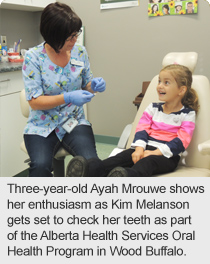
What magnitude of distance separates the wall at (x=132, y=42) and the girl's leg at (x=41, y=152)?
546mm

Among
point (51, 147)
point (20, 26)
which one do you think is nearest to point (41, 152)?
point (51, 147)

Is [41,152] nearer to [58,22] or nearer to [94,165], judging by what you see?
[94,165]

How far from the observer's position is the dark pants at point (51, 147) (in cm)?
120

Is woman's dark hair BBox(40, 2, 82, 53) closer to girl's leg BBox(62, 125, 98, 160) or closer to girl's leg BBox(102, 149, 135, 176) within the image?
girl's leg BBox(62, 125, 98, 160)

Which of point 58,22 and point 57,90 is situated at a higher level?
point 58,22

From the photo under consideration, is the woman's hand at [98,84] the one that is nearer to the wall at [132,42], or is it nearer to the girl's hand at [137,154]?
the girl's hand at [137,154]

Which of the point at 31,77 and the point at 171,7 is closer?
the point at 31,77

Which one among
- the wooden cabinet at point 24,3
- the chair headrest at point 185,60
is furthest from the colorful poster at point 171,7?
the wooden cabinet at point 24,3

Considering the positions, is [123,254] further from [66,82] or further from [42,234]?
[66,82]

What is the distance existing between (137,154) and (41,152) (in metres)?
0.38

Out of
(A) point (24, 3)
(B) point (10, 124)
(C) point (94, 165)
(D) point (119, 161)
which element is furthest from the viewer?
(A) point (24, 3)

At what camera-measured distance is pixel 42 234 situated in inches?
33.2

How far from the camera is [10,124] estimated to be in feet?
6.22

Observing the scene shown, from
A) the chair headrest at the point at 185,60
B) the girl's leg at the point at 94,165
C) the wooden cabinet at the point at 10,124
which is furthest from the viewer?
the wooden cabinet at the point at 10,124
